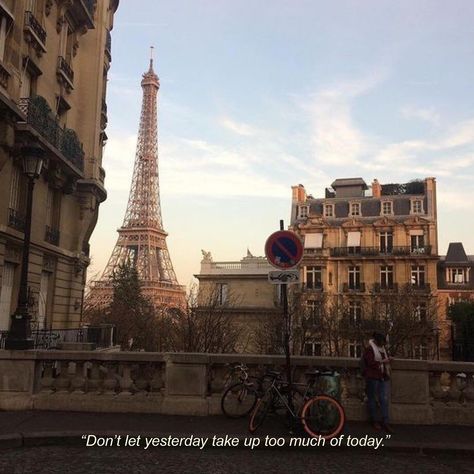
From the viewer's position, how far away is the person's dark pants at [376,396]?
7500 mm

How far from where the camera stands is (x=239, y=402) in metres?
7.98

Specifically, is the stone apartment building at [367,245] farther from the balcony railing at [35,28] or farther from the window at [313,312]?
the balcony railing at [35,28]

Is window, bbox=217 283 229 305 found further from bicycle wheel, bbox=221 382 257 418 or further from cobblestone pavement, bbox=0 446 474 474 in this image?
cobblestone pavement, bbox=0 446 474 474

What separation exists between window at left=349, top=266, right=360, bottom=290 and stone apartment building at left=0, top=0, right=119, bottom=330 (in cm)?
3001

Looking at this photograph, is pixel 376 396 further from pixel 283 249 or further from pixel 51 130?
pixel 51 130

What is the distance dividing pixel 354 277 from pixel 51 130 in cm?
3625

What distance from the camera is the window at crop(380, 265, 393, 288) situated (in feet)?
159

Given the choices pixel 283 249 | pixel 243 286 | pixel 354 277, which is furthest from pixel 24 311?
pixel 243 286

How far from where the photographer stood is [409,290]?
4259cm

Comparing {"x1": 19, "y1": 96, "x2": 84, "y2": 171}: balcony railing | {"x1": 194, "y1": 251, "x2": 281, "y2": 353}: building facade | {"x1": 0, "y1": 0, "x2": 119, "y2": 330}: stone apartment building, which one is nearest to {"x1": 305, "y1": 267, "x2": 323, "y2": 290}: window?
{"x1": 194, "y1": 251, "x2": 281, "y2": 353}: building facade

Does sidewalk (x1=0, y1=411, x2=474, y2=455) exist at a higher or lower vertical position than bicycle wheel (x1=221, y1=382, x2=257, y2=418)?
lower

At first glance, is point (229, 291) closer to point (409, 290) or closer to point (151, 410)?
point (409, 290)

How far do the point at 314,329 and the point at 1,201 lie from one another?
24.4 metres

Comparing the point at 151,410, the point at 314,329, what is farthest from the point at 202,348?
the point at 151,410
